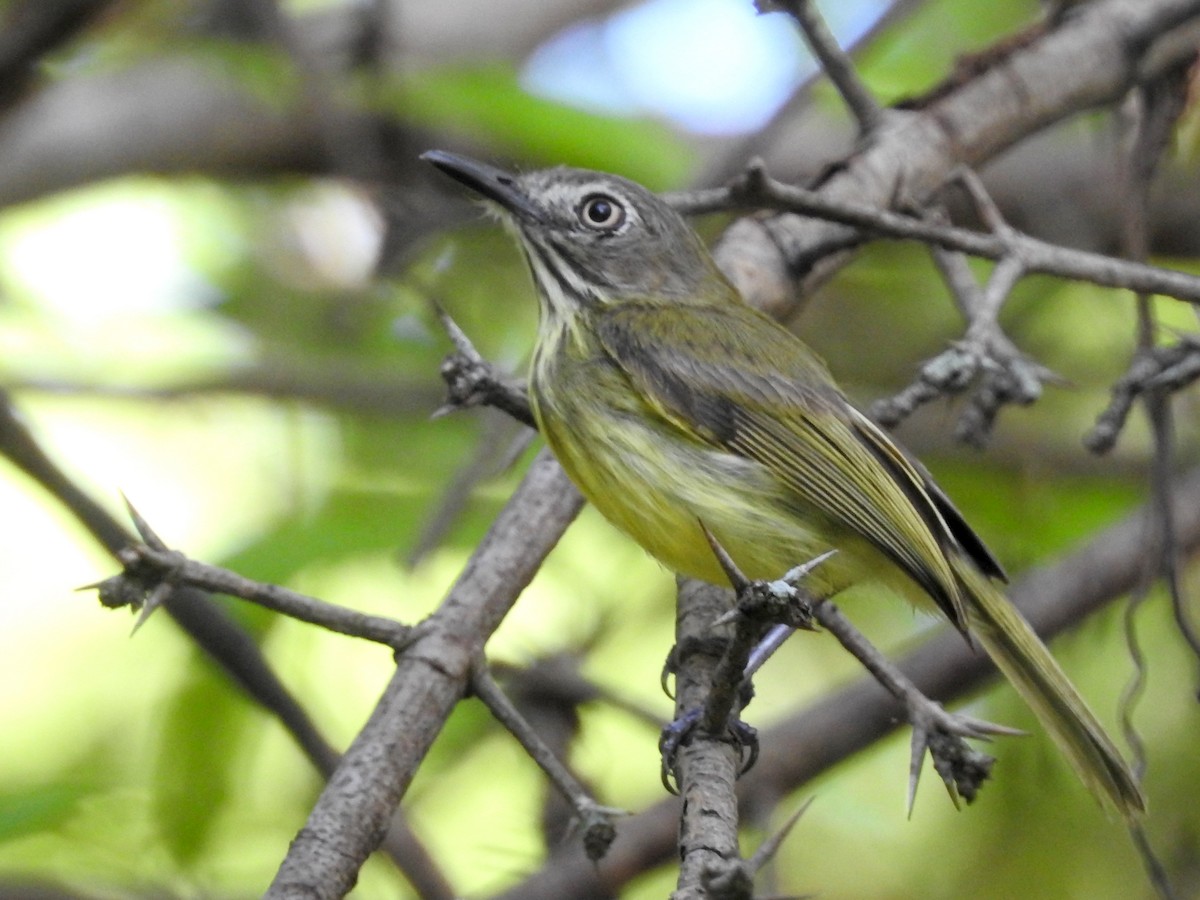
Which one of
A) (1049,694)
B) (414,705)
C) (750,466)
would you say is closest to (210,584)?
(414,705)

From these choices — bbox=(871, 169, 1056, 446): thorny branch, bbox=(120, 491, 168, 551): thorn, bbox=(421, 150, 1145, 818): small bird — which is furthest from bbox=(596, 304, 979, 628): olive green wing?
bbox=(120, 491, 168, 551): thorn

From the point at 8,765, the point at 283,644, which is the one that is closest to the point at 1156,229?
the point at 283,644

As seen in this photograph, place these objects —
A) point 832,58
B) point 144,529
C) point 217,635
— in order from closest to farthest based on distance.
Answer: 1. point 144,529
2. point 217,635
3. point 832,58

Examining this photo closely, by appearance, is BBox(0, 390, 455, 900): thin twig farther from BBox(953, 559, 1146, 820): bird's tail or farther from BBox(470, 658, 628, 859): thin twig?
BBox(953, 559, 1146, 820): bird's tail

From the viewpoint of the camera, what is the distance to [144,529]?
2.39 m

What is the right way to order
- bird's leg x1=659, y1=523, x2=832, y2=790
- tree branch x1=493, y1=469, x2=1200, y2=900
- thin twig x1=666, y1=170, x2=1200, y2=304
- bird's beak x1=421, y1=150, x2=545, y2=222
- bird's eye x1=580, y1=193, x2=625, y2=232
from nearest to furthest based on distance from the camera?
1. bird's leg x1=659, y1=523, x2=832, y2=790
2. thin twig x1=666, y1=170, x2=1200, y2=304
3. bird's beak x1=421, y1=150, x2=545, y2=222
4. tree branch x1=493, y1=469, x2=1200, y2=900
5. bird's eye x1=580, y1=193, x2=625, y2=232

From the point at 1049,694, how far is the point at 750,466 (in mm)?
861

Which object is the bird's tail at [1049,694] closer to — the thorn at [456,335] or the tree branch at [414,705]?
the tree branch at [414,705]

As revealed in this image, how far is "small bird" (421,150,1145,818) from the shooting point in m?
3.37

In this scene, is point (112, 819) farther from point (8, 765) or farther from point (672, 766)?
point (672, 766)

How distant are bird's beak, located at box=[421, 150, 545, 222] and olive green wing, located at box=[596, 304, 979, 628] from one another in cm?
44

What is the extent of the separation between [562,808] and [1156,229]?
3.17 m

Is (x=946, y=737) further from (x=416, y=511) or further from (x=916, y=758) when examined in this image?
(x=416, y=511)

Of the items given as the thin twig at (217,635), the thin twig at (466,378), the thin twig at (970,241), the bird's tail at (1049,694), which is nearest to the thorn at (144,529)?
the thin twig at (466,378)
